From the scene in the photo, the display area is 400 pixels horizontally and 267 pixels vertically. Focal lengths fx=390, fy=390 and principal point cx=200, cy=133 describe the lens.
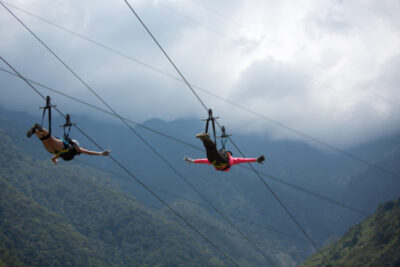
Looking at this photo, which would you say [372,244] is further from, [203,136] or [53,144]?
[53,144]

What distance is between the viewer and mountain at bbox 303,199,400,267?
108m

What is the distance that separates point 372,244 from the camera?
120 m

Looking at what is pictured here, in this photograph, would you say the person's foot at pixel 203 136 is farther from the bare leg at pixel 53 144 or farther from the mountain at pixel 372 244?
the mountain at pixel 372 244

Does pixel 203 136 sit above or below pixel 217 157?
above

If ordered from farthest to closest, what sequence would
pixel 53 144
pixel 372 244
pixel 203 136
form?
pixel 372 244 < pixel 53 144 < pixel 203 136

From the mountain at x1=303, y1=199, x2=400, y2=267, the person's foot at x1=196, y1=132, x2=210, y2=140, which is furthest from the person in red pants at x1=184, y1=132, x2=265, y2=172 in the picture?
the mountain at x1=303, y1=199, x2=400, y2=267

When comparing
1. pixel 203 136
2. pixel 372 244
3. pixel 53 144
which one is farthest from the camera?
pixel 372 244

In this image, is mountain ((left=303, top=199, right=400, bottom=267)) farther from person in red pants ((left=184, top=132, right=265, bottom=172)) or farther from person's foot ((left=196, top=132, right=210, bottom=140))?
person's foot ((left=196, top=132, right=210, bottom=140))

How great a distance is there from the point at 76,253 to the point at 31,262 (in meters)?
28.0

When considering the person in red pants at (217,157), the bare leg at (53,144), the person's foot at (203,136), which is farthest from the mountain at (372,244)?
the bare leg at (53,144)

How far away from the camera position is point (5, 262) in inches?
4205

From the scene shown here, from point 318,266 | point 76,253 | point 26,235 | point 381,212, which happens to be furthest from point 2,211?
point 381,212

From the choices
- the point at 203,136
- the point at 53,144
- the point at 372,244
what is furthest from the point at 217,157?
the point at 372,244

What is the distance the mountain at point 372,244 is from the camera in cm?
10762
